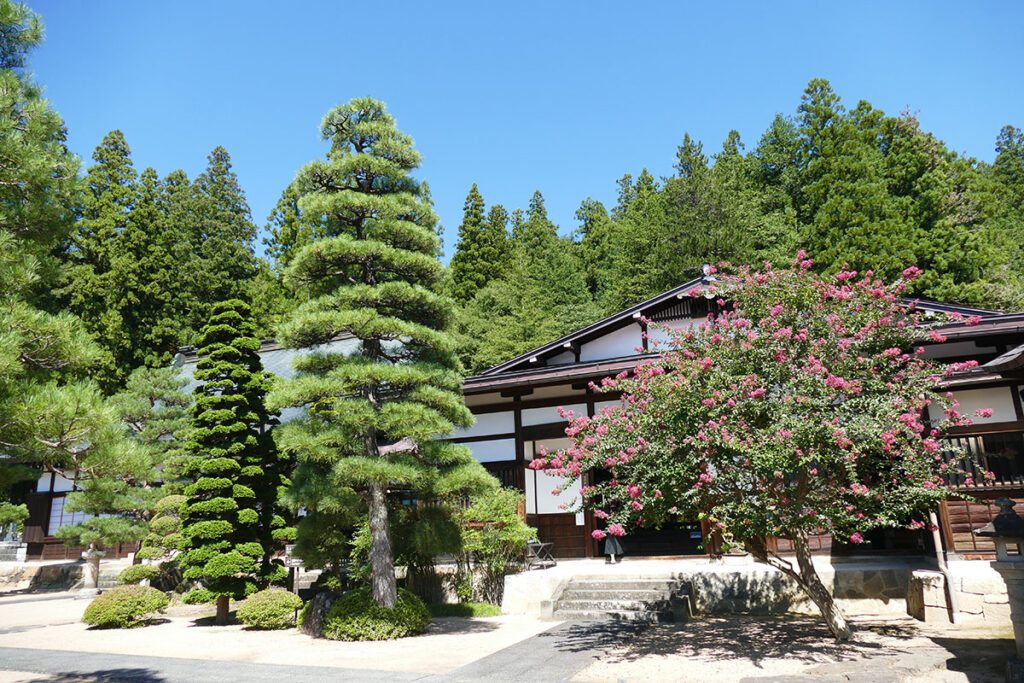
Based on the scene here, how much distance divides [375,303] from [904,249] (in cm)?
2601

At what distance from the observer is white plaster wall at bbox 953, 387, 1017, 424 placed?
11578 millimetres

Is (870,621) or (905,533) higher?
(905,533)

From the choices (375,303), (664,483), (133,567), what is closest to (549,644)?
(664,483)

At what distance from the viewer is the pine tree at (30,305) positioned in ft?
19.4

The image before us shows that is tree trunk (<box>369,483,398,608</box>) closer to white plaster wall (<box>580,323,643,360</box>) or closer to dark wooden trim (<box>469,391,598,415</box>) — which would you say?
dark wooden trim (<box>469,391,598,415</box>)

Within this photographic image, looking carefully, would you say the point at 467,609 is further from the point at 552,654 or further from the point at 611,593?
the point at 552,654

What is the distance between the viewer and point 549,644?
956cm

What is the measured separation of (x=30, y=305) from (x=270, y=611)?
807 cm

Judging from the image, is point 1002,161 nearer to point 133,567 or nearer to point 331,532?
point 331,532

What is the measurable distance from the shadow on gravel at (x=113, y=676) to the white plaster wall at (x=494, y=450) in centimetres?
878

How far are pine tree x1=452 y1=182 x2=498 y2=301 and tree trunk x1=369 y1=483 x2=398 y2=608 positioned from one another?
88.8 ft

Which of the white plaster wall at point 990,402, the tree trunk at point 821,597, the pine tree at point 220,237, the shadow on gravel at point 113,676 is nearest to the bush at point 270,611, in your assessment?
the shadow on gravel at point 113,676

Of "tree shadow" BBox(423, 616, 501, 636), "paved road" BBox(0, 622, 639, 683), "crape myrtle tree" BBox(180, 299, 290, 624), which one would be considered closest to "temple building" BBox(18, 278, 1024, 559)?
"tree shadow" BBox(423, 616, 501, 636)

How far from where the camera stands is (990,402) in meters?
11.8
